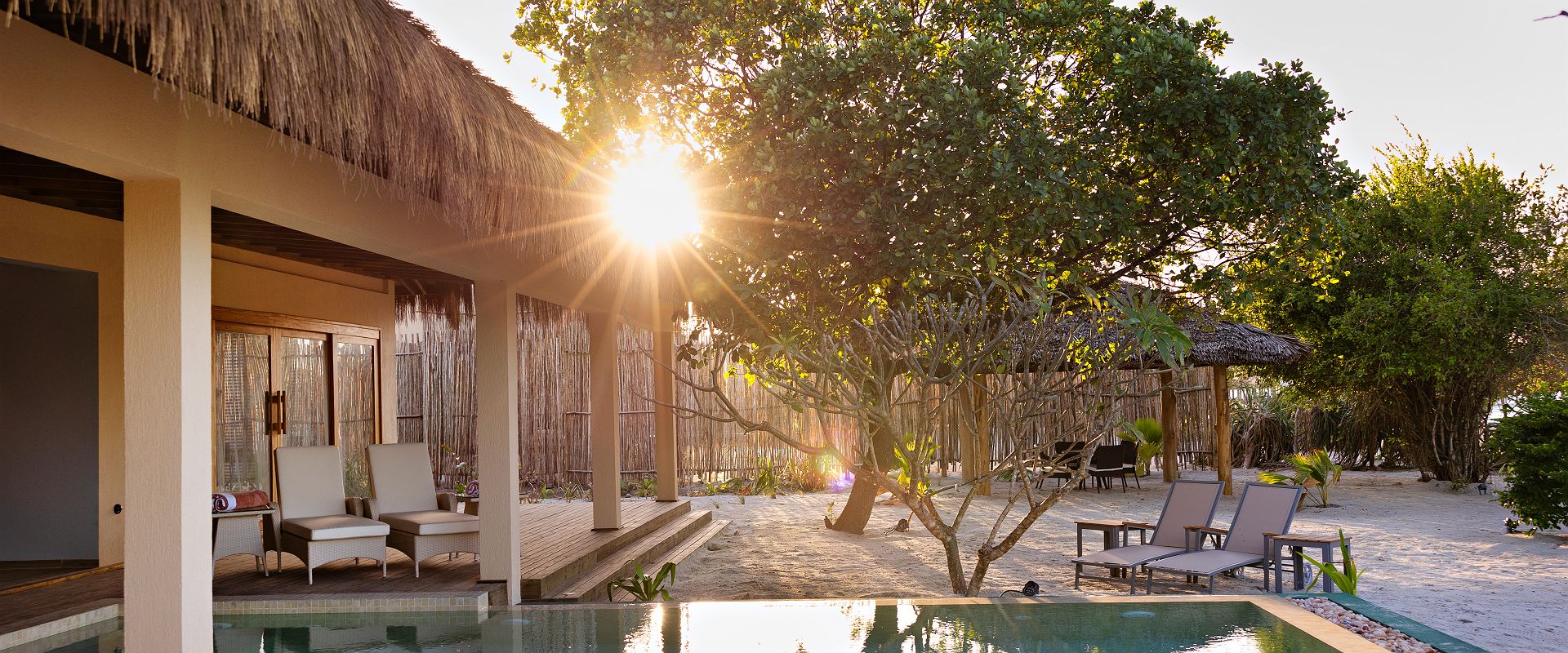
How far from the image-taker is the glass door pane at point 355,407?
349 inches

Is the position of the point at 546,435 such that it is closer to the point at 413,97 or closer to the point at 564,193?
the point at 564,193

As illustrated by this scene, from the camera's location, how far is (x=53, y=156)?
118 inches

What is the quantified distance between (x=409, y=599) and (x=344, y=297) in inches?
166

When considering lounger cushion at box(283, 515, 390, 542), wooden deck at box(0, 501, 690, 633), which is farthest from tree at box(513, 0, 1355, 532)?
lounger cushion at box(283, 515, 390, 542)

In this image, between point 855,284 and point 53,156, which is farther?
point 855,284

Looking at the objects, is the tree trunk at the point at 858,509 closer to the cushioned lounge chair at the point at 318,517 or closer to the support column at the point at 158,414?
the cushioned lounge chair at the point at 318,517

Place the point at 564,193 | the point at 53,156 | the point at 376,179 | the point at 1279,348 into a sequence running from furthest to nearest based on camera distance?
the point at 1279,348 < the point at 564,193 < the point at 376,179 < the point at 53,156

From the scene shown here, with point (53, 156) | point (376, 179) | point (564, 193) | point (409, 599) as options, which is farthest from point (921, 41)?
point (53, 156)

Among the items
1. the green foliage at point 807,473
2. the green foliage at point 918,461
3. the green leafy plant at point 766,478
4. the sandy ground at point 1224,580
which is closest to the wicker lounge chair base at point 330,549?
the sandy ground at point 1224,580

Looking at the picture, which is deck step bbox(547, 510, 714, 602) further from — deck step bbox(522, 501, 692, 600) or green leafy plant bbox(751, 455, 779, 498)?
green leafy plant bbox(751, 455, 779, 498)

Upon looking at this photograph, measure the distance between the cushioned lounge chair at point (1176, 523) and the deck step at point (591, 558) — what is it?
308 cm

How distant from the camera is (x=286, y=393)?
8.22 metres

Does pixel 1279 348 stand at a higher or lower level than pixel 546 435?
higher

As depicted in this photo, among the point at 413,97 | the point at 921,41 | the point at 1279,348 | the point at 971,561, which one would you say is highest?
the point at 921,41
